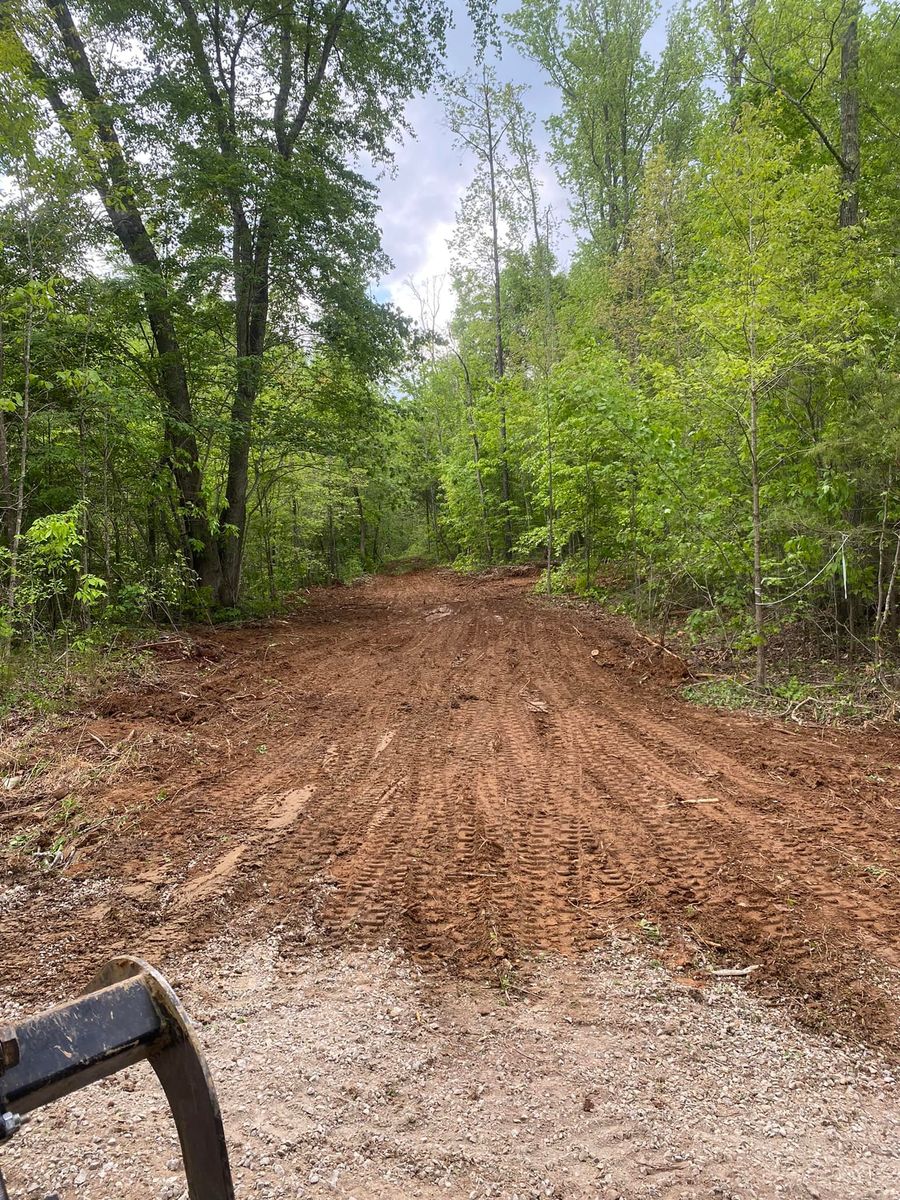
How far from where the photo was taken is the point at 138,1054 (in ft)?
3.74

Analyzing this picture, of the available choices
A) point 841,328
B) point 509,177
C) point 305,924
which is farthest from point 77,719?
point 509,177

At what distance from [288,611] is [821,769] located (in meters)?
11.0

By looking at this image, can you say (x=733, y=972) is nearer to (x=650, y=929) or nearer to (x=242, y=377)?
(x=650, y=929)

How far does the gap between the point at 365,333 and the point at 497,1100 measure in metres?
11.8

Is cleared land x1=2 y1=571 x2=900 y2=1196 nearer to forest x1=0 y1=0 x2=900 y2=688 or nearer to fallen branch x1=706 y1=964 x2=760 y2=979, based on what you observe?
fallen branch x1=706 y1=964 x2=760 y2=979

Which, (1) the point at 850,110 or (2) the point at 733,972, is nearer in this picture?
(2) the point at 733,972

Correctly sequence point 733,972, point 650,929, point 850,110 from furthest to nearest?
1. point 850,110
2. point 650,929
3. point 733,972

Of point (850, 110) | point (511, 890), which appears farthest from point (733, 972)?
point (850, 110)

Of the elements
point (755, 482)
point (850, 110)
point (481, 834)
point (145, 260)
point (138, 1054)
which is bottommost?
point (481, 834)

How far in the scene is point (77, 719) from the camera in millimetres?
5371

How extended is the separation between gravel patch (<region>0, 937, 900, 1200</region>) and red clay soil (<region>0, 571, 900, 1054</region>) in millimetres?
225

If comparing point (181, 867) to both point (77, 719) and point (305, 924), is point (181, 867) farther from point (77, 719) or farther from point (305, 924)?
point (77, 719)

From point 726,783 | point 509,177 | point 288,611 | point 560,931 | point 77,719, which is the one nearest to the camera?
point 560,931

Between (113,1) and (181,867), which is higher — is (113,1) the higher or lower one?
the higher one
